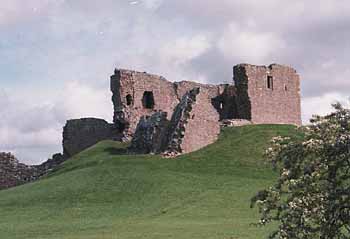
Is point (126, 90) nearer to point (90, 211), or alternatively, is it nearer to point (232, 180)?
point (232, 180)

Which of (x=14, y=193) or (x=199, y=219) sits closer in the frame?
(x=199, y=219)

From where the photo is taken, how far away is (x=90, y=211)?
3198 centimetres

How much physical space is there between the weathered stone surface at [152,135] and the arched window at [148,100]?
7.37 meters

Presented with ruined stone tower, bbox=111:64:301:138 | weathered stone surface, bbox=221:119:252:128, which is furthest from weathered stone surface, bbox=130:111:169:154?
weathered stone surface, bbox=221:119:252:128

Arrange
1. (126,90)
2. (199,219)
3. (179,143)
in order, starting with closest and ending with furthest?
1. (199,219)
2. (179,143)
3. (126,90)

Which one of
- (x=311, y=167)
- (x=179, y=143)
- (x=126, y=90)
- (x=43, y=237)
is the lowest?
(x=43, y=237)

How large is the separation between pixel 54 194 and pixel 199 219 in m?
10.8

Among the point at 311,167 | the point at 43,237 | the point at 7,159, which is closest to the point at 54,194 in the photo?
the point at 43,237

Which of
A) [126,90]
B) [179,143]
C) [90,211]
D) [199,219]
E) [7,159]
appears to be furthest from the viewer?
[7,159]

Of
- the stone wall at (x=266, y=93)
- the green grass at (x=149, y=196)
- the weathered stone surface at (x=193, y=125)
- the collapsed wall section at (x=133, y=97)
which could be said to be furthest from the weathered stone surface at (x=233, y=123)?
the collapsed wall section at (x=133, y=97)

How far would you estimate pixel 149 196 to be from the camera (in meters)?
33.8

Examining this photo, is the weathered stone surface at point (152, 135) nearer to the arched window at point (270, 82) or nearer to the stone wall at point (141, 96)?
the stone wall at point (141, 96)

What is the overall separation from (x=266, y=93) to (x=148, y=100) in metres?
9.31

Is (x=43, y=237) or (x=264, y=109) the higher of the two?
(x=264, y=109)
